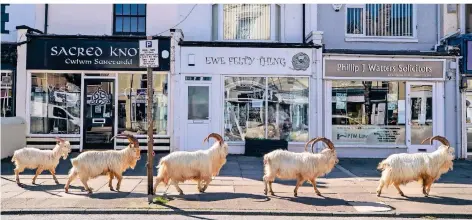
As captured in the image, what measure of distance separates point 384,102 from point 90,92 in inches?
→ 409

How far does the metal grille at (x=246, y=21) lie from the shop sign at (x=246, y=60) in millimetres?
1168

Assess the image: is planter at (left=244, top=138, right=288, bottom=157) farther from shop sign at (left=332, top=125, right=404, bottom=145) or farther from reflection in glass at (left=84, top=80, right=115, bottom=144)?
reflection in glass at (left=84, top=80, right=115, bottom=144)

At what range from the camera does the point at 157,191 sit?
8469 millimetres

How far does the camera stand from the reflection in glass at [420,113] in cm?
1412

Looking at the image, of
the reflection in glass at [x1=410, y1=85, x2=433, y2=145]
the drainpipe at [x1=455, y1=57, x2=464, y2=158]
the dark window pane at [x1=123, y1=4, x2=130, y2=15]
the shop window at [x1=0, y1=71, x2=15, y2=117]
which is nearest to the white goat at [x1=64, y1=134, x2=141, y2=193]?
the shop window at [x1=0, y1=71, x2=15, y2=117]

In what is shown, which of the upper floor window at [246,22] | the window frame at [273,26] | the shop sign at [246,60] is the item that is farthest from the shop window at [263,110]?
the upper floor window at [246,22]

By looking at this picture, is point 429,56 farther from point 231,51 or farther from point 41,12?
point 41,12

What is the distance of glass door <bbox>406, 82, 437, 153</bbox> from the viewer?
14.1m

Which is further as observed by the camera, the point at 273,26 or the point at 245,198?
the point at 273,26

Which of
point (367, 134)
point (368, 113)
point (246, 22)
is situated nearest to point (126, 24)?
point (246, 22)

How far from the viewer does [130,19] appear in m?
14.8

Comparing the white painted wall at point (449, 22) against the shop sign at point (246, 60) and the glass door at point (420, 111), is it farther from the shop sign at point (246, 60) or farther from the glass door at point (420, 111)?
the shop sign at point (246, 60)

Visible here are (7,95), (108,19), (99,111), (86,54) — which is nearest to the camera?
(86,54)

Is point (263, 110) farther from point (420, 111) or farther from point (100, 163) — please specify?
point (100, 163)
